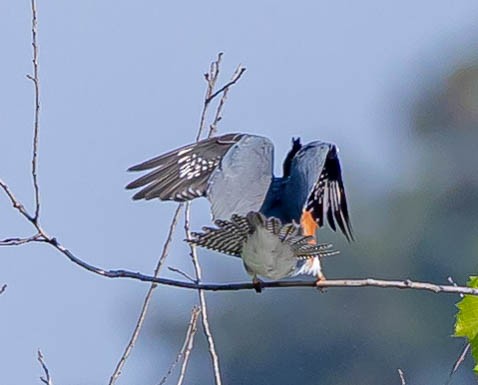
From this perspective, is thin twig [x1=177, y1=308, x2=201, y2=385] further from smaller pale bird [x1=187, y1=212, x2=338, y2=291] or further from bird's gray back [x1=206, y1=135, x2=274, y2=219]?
bird's gray back [x1=206, y1=135, x2=274, y2=219]

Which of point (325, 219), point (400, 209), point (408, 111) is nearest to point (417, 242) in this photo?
point (400, 209)

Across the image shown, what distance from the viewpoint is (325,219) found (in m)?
4.69

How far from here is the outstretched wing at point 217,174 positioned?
4344 millimetres

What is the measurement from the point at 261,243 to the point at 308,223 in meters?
0.54

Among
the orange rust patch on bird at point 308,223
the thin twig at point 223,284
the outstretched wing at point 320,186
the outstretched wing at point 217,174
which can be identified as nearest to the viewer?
the thin twig at point 223,284

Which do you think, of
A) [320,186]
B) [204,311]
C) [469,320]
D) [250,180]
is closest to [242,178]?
[250,180]

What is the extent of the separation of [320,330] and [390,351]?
1232mm

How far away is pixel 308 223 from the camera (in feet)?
15.4

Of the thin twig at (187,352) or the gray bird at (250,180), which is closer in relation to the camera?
the thin twig at (187,352)

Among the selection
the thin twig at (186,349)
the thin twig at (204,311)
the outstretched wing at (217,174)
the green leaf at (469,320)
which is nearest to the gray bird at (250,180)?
the outstretched wing at (217,174)

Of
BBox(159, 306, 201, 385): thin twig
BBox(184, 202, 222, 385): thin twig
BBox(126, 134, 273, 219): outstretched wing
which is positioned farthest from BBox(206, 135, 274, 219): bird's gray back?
BBox(159, 306, 201, 385): thin twig

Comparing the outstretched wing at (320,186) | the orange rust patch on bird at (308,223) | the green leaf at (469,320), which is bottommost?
the green leaf at (469,320)

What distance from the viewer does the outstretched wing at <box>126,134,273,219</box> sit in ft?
14.3

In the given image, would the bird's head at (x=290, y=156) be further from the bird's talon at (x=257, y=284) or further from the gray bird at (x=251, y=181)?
the bird's talon at (x=257, y=284)
